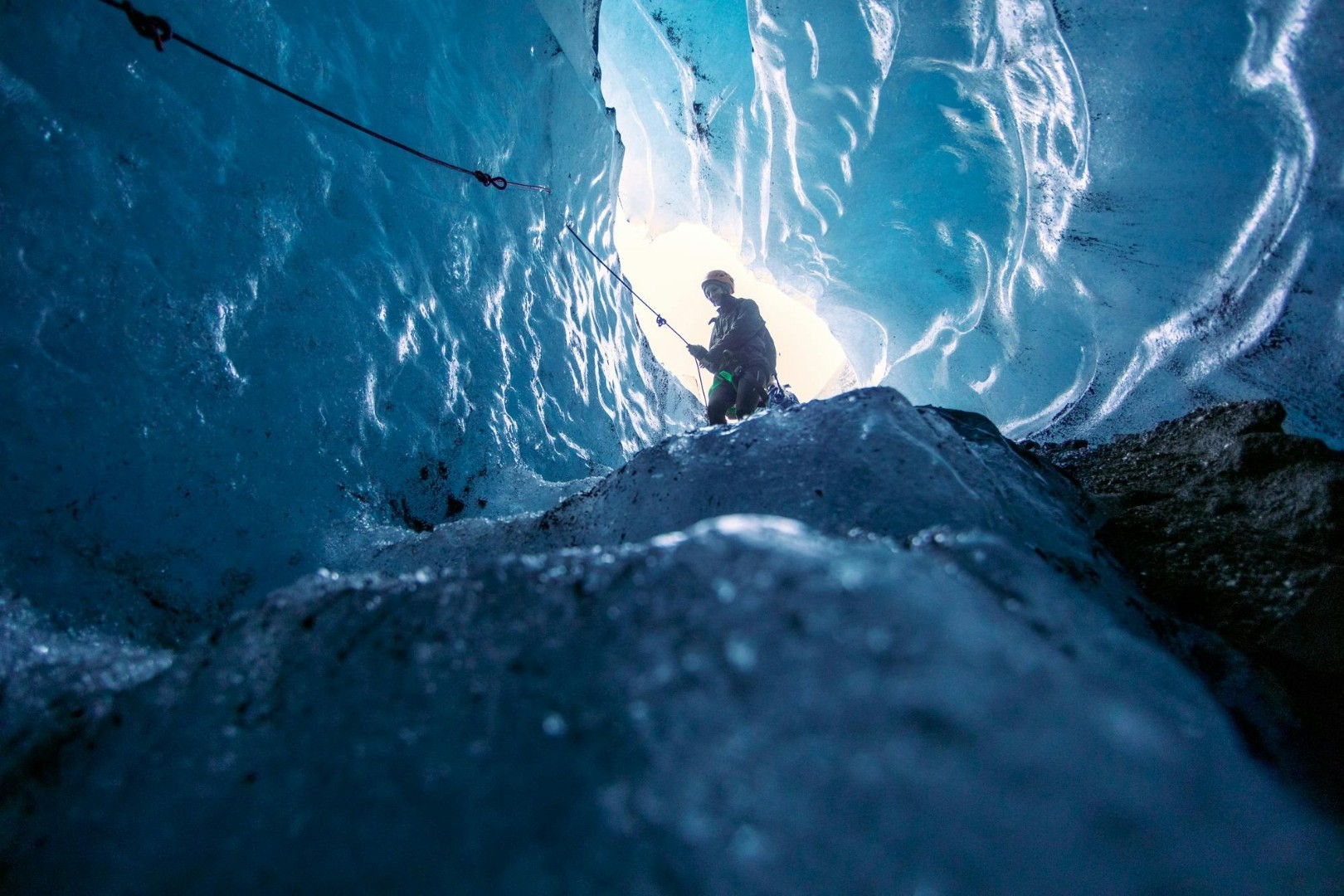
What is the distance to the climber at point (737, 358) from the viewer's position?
625 centimetres

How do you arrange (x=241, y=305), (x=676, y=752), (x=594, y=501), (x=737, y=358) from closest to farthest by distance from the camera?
(x=676, y=752) < (x=594, y=501) < (x=241, y=305) < (x=737, y=358)

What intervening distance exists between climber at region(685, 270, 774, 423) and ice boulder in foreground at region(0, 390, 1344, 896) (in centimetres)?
526

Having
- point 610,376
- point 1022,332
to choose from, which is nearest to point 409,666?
point 610,376

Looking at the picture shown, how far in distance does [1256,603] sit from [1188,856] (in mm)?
1420

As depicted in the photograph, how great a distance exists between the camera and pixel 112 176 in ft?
6.44

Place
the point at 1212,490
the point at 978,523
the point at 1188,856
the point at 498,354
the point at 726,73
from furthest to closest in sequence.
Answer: the point at 726,73
the point at 498,354
the point at 1212,490
the point at 978,523
the point at 1188,856

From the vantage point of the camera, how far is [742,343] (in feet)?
21.2

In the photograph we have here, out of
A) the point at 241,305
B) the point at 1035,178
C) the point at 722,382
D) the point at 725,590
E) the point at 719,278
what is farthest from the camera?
the point at 719,278

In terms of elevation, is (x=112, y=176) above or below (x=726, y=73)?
below

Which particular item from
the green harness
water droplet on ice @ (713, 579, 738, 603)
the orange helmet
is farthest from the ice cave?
the orange helmet

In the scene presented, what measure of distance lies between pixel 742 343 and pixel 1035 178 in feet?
9.92

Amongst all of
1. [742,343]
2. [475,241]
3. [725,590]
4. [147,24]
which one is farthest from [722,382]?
[725,590]

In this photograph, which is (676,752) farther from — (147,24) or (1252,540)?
(147,24)

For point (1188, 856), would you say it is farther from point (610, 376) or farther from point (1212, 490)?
point (610, 376)
